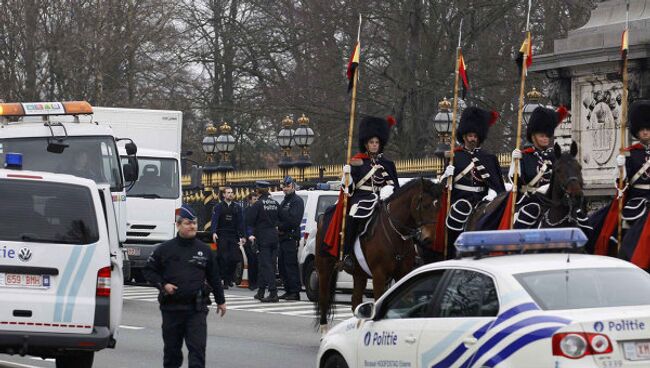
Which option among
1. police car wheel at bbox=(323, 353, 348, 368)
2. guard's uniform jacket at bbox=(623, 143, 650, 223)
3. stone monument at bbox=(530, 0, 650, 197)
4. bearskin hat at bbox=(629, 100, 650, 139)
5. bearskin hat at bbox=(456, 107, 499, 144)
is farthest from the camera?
stone monument at bbox=(530, 0, 650, 197)

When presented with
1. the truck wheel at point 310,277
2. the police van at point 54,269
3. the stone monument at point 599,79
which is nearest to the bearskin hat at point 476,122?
the stone monument at point 599,79

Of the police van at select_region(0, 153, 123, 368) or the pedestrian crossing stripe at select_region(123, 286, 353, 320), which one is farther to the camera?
the pedestrian crossing stripe at select_region(123, 286, 353, 320)

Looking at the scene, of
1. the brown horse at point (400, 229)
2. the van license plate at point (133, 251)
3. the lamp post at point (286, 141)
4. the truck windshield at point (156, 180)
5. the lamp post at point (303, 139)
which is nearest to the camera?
the brown horse at point (400, 229)

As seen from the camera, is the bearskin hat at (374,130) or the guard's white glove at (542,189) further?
the bearskin hat at (374,130)

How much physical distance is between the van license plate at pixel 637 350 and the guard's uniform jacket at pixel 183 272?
4529mm

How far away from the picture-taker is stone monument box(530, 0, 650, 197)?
66.3 ft

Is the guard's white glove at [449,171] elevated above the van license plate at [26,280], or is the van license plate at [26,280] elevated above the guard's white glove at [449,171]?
the guard's white glove at [449,171]

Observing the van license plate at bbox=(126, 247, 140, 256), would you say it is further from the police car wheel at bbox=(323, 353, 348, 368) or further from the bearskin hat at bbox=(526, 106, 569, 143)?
the police car wheel at bbox=(323, 353, 348, 368)

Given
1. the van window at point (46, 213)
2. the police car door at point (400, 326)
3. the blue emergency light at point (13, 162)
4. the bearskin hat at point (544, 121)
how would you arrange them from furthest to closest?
the bearskin hat at point (544, 121) → the blue emergency light at point (13, 162) → the van window at point (46, 213) → the police car door at point (400, 326)

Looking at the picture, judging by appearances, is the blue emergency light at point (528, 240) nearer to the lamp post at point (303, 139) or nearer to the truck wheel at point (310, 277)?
the truck wheel at point (310, 277)

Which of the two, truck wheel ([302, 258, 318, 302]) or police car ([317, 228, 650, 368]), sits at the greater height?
police car ([317, 228, 650, 368])

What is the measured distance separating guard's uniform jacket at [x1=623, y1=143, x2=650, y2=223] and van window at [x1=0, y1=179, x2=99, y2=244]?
518cm

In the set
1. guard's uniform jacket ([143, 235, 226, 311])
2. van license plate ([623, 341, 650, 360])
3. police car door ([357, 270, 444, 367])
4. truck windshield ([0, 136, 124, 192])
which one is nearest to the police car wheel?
police car door ([357, 270, 444, 367])

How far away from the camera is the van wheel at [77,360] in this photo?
14461 mm
